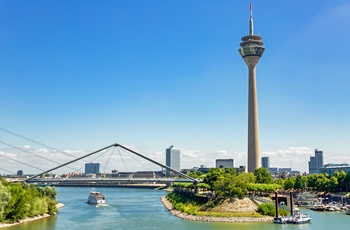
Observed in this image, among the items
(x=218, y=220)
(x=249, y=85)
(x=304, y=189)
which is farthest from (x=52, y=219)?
(x=249, y=85)

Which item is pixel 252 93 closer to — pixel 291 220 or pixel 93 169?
pixel 291 220

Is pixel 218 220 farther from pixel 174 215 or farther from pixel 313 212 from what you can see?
pixel 313 212

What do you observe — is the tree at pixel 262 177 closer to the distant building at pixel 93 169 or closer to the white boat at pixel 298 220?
the white boat at pixel 298 220

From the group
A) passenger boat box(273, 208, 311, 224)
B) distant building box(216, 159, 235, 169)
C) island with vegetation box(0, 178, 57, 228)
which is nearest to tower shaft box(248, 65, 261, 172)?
passenger boat box(273, 208, 311, 224)

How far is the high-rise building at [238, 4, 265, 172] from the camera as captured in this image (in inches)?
2537

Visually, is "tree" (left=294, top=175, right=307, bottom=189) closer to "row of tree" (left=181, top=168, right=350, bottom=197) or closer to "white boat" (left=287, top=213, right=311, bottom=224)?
"row of tree" (left=181, top=168, right=350, bottom=197)

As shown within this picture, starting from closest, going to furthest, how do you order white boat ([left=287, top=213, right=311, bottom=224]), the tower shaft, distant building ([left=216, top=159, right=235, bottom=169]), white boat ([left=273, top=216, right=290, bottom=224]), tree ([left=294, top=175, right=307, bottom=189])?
white boat ([left=273, top=216, right=290, bottom=224]) < white boat ([left=287, top=213, right=311, bottom=224]) < tree ([left=294, top=175, right=307, bottom=189]) < the tower shaft < distant building ([left=216, top=159, right=235, bottom=169])

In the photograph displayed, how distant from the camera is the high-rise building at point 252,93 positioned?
211 feet

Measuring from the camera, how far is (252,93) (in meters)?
65.4

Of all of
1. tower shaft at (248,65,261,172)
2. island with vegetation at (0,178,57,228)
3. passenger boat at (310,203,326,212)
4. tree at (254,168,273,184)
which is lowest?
passenger boat at (310,203,326,212)

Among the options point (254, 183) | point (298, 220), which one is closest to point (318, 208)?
point (254, 183)

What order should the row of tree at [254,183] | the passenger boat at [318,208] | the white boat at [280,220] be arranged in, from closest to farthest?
the white boat at [280,220] < the row of tree at [254,183] < the passenger boat at [318,208]

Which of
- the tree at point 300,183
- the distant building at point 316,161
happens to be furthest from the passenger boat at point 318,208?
the distant building at point 316,161

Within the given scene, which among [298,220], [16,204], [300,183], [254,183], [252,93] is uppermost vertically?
[252,93]
